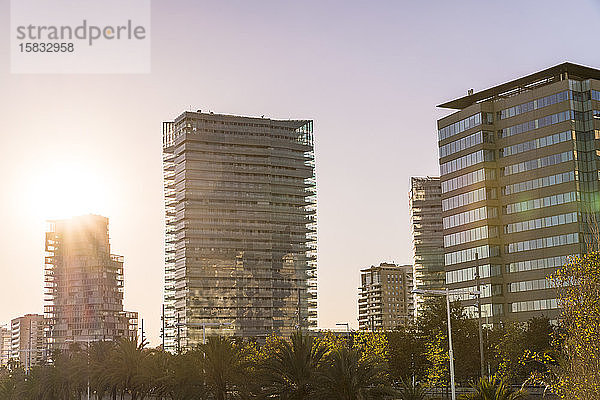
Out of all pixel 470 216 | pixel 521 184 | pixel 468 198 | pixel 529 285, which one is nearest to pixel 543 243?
pixel 529 285

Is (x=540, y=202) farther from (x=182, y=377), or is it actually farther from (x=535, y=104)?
(x=182, y=377)

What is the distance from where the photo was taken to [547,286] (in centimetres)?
13188

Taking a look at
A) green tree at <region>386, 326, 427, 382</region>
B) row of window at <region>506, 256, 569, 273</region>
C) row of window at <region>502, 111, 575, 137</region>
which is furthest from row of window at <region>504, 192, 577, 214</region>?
green tree at <region>386, 326, 427, 382</region>

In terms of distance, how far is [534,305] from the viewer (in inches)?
5251

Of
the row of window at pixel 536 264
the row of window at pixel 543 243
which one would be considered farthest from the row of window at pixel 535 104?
the row of window at pixel 536 264

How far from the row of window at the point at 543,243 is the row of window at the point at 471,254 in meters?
2.49

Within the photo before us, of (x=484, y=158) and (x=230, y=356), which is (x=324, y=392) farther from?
(x=484, y=158)

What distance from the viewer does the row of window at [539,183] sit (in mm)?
133125

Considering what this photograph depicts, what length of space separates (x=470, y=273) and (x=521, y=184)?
17.6 m

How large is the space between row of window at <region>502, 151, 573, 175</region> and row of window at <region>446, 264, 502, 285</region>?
16.6 meters

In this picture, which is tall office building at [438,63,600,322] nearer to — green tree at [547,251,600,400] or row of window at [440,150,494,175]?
row of window at [440,150,494,175]

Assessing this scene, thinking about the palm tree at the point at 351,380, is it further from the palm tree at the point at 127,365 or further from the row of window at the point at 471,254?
the row of window at the point at 471,254

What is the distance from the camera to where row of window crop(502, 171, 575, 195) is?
5241 inches

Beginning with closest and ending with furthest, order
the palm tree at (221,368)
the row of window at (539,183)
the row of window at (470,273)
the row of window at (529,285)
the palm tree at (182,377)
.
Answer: the palm tree at (221,368) → the palm tree at (182,377) → the row of window at (529,285) → the row of window at (539,183) → the row of window at (470,273)
